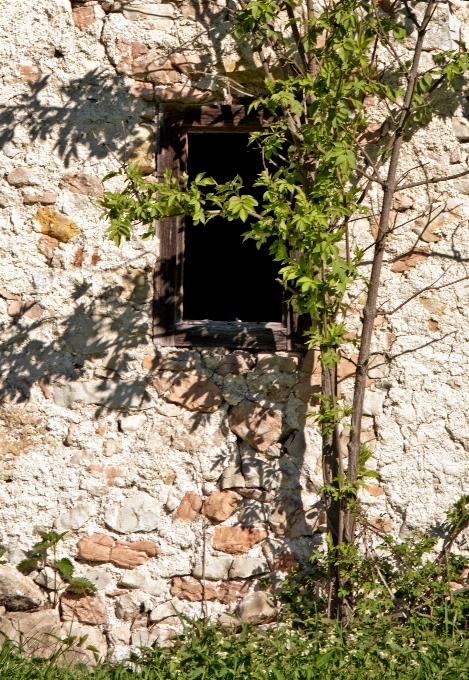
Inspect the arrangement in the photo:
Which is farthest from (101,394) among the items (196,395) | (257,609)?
(257,609)

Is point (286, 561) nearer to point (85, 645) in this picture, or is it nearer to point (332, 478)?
point (332, 478)

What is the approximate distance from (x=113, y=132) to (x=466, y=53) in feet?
4.79

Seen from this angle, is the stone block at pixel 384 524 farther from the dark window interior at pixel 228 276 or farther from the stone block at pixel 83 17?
the stone block at pixel 83 17

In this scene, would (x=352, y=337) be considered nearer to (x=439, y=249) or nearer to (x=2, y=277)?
(x=439, y=249)

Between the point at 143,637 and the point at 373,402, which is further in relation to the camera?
the point at 373,402

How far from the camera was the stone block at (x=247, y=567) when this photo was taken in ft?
10.8

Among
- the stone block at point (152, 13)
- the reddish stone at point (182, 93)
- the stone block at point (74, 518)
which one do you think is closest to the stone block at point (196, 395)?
the stone block at point (74, 518)

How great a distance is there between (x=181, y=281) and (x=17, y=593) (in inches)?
56.5

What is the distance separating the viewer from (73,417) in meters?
3.33

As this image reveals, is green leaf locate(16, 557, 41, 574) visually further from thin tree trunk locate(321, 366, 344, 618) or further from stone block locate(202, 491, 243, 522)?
thin tree trunk locate(321, 366, 344, 618)

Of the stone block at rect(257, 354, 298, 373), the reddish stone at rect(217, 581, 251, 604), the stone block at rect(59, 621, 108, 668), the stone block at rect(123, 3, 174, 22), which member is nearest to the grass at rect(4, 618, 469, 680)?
the stone block at rect(59, 621, 108, 668)

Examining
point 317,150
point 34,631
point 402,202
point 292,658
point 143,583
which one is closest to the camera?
point 292,658

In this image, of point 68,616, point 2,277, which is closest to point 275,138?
point 2,277

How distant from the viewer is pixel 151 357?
3.36 meters
